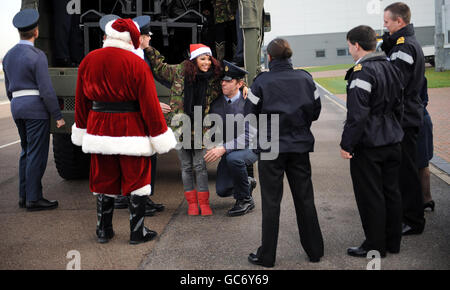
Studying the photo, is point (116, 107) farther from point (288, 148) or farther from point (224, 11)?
point (224, 11)

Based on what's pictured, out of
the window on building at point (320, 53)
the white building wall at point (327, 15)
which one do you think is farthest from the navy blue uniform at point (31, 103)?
the window on building at point (320, 53)

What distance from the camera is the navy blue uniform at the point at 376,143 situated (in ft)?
13.2

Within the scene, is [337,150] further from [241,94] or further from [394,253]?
[394,253]

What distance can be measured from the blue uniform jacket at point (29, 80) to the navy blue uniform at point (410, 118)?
11.4 feet

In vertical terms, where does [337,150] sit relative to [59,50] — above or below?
below

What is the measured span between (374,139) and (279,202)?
852 millimetres

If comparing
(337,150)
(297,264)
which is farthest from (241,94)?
(337,150)

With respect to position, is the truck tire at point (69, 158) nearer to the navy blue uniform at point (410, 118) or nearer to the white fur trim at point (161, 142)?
the white fur trim at point (161, 142)

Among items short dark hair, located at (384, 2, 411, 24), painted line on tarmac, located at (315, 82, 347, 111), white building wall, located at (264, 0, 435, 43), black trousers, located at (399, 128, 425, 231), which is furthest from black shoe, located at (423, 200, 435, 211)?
white building wall, located at (264, 0, 435, 43)

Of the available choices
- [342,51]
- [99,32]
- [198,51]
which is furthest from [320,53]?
[198,51]

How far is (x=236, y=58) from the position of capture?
671cm

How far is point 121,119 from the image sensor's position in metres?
4.47

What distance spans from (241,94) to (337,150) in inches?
171

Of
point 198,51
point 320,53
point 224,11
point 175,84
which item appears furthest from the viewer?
point 320,53
